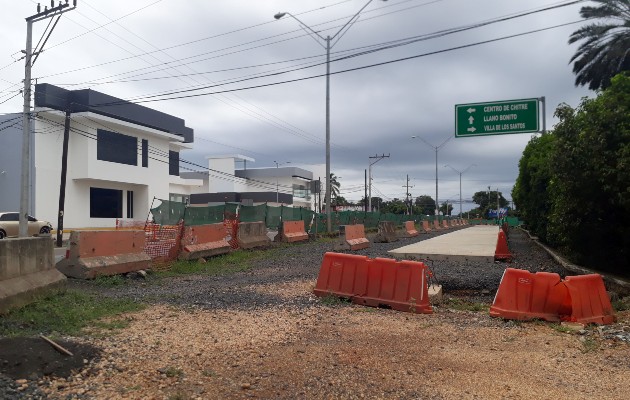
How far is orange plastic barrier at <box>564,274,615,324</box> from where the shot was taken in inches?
323

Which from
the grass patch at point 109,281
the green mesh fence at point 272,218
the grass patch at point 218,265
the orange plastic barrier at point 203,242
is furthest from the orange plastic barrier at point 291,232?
the grass patch at point 109,281

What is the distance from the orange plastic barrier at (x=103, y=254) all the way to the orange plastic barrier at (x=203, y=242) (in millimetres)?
2287

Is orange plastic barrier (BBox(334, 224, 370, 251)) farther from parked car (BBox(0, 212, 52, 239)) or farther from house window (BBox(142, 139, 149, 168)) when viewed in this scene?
house window (BBox(142, 139, 149, 168))

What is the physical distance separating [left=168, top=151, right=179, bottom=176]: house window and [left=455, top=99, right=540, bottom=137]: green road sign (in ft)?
116

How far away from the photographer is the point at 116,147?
1574 inches

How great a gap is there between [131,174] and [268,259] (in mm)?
26614

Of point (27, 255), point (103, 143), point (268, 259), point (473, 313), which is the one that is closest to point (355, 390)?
point (473, 313)

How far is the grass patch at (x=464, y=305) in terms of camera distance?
9.80 m

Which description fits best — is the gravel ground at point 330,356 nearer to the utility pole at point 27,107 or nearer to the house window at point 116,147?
the utility pole at point 27,107

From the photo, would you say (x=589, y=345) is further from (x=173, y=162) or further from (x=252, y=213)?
(x=173, y=162)

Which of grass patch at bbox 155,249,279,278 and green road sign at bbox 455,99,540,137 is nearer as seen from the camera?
grass patch at bbox 155,249,279,278

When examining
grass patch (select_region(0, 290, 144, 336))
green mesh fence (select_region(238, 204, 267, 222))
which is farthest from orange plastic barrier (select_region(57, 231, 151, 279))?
green mesh fence (select_region(238, 204, 267, 222))

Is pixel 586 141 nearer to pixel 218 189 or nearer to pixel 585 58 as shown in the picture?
pixel 585 58

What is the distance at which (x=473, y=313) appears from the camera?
9.17 meters
